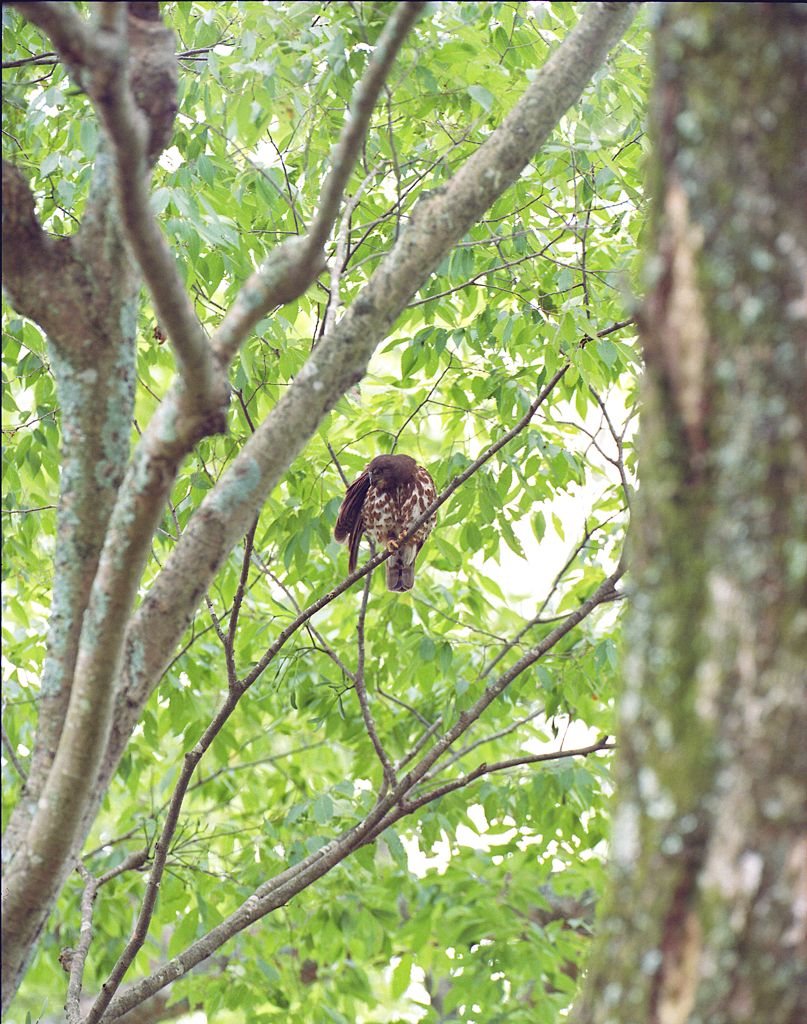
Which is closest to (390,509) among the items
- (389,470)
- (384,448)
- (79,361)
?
(389,470)

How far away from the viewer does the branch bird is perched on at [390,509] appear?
458 centimetres

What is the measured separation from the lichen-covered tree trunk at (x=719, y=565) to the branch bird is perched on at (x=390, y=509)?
3399 mm

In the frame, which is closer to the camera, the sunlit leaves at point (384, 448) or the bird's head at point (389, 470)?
the sunlit leaves at point (384, 448)

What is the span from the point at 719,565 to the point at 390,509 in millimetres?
3978

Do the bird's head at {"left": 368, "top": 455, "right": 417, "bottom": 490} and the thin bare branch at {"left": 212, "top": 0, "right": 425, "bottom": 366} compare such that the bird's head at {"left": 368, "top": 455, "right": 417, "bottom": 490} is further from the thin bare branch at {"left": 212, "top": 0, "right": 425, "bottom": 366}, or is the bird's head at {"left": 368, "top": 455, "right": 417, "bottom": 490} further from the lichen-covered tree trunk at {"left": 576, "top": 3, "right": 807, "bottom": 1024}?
the lichen-covered tree trunk at {"left": 576, "top": 3, "right": 807, "bottom": 1024}

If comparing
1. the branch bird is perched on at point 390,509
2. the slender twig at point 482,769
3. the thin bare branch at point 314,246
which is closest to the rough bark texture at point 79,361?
the thin bare branch at point 314,246

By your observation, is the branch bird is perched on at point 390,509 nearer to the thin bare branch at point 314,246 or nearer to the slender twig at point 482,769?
the slender twig at point 482,769

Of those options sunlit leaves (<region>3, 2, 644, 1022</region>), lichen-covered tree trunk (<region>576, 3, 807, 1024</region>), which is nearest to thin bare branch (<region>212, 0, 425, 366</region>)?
lichen-covered tree trunk (<region>576, 3, 807, 1024</region>)

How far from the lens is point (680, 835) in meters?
0.94

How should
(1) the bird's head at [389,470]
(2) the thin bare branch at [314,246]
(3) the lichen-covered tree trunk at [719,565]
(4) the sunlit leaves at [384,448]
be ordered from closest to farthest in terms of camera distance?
(3) the lichen-covered tree trunk at [719,565] → (2) the thin bare branch at [314,246] → (4) the sunlit leaves at [384,448] → (1) the bird's head at [389,470]

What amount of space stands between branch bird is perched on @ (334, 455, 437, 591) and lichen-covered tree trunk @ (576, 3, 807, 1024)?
340 cm

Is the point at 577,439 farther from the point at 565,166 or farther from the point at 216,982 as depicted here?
the point at 216,982

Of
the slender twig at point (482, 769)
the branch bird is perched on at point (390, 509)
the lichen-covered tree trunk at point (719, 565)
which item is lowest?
the lichen-covered tree trunk at point (719, 565)

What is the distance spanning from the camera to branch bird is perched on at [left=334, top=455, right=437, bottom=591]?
458 cm
